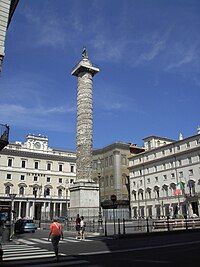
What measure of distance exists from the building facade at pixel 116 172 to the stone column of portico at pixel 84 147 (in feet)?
107

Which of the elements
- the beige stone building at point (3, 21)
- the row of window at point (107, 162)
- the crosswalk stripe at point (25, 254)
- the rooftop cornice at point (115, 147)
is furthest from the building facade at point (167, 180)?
the beige stone building at point (3, 21)

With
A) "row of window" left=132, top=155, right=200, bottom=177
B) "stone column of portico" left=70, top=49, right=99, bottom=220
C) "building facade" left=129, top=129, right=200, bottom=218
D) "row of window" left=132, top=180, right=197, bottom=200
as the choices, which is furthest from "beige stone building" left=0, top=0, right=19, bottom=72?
"row of window" left=132, top=155, right=200, bottom=177

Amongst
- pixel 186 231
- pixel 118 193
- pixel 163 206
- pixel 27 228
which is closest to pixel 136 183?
pixel 118 193

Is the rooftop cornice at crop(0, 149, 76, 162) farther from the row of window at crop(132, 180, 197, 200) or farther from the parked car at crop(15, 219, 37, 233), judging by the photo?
the parked car at crop(15, 219, 37, 233)

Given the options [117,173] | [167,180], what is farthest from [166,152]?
[117,173]

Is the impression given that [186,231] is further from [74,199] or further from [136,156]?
[136,156]

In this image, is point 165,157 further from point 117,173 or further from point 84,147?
point 84,147

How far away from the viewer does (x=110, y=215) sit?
3978 cm

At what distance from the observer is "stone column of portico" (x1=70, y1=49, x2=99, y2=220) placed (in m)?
33.3

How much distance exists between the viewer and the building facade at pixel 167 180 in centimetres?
5538

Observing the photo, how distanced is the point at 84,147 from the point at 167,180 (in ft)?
98.0

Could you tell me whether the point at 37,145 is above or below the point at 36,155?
above

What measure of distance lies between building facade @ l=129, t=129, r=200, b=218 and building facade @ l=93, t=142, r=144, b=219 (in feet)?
5.25

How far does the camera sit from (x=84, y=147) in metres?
36.5
